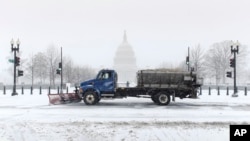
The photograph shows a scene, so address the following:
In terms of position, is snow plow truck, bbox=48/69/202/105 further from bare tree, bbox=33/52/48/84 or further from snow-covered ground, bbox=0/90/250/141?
bare tree, bbox=33/52/48/84

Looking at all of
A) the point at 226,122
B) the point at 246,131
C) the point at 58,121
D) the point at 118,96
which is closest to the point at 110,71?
the point at 118,96

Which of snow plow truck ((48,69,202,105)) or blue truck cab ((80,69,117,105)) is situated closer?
snow plow truck ((48,69,202,105))

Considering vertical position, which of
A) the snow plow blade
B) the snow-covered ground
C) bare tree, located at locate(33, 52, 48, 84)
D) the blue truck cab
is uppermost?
bare tree, located at locate(33, 52, 48, 84)

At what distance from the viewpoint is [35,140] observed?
11297 mm

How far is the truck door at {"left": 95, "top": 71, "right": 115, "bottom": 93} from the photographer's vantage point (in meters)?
23.9

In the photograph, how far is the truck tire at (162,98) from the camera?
76.2 feet

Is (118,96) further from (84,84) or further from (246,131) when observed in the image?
(246,131)

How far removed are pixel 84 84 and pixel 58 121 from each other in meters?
8.80

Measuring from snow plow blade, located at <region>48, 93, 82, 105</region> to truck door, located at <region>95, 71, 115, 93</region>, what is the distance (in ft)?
7.75

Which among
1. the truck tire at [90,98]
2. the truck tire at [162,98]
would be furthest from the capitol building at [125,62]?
the truck tire at [162,98]

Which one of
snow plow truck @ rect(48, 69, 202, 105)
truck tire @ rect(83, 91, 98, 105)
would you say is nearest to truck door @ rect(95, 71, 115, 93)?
snow plow truck @ rect(48, 69, 202, 105)

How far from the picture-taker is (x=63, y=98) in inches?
992

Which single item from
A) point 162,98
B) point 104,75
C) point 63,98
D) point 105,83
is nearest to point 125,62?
point 63,98

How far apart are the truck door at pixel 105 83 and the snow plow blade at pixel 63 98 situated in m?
2.36
